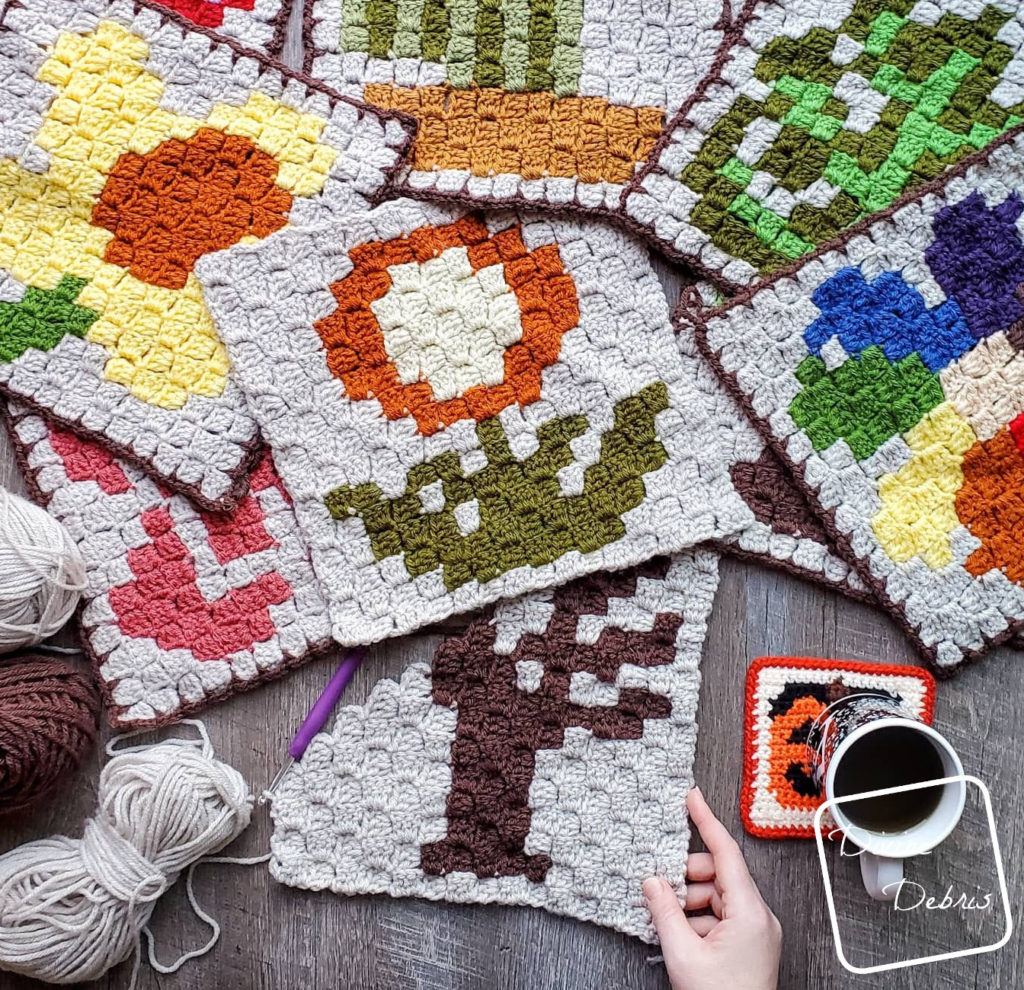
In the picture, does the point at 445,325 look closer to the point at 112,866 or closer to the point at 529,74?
the point at 529,74

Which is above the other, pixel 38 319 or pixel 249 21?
pixel 249 21

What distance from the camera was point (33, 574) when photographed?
3.57 feet

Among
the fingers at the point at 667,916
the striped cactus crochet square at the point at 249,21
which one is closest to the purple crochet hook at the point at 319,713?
the fingers at the point at 667,916

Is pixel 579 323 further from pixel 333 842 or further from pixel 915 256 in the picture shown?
pixel 333 842

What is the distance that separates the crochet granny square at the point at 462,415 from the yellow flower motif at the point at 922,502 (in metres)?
0.16

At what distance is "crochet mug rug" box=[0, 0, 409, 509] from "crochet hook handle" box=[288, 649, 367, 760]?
23 centimetres

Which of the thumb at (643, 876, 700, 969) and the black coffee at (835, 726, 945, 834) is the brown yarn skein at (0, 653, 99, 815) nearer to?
the thumb at (643, 876, 700, 969)

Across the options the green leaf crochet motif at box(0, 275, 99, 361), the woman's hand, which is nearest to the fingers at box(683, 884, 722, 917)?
the woman's hand

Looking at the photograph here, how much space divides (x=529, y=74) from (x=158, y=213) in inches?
18.1

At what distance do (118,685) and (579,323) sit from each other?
678 mm

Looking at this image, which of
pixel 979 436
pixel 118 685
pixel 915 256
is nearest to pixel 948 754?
pixel 979 436

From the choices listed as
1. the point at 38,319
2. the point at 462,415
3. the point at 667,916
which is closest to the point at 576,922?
the point at 667,916

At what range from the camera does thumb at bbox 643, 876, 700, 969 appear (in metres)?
1.08

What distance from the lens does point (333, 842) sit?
1.16 metres
